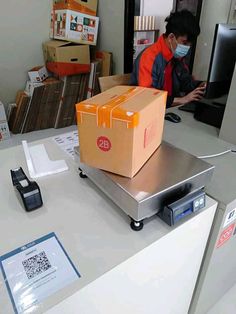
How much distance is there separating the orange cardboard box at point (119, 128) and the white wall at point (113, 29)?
6.27 ft

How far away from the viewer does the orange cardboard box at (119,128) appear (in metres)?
0.58

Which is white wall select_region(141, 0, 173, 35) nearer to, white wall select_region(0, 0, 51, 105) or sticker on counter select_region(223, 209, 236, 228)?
→ white wall select_region(0, 0, 51, 105)

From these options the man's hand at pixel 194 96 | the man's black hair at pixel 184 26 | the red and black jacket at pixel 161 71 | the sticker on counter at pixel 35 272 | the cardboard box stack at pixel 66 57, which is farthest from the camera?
the cardboard box stack at pixel 66 57

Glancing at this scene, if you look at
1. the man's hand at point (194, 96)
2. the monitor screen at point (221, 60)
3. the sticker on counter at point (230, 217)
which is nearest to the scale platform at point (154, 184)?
the sticker on counter at point (230, 217)

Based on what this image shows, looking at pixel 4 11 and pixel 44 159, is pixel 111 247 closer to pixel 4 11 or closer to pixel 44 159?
pixel 44 159

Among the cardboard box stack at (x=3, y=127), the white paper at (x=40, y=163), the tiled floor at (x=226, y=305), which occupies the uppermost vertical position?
the white paper at (x=40, y=163)

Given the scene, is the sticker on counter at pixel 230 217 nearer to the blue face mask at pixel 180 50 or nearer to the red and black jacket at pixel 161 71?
the red and black jacket at pixel 161 71

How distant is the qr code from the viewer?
520 millimetres

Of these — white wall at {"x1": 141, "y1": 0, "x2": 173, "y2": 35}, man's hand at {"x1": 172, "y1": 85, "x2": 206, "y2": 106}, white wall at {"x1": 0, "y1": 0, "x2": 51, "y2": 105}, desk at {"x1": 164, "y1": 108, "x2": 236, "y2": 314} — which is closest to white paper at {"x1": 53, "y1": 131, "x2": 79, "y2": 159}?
desk at {"x1": 164, "y1": 108, "x2": 236, "y2": 314}

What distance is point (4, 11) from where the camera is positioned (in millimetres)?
2312

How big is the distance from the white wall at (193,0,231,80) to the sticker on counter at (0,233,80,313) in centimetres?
248

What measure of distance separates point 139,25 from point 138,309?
3.96m

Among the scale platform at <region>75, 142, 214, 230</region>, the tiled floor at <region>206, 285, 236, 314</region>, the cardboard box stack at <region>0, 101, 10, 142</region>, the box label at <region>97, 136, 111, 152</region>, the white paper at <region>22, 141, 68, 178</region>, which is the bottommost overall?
the tiled floor at <region>206, 285, 236, 314</region>

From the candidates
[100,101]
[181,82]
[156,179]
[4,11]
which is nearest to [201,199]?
[156,179]
